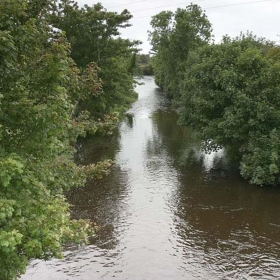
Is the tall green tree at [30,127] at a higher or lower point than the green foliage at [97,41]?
lower

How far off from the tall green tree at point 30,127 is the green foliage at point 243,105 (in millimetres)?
16637

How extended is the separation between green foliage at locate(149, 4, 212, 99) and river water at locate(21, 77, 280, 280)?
1038 inches

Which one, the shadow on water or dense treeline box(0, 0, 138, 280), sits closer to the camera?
dense treeline box(0, 0, 138, 280)

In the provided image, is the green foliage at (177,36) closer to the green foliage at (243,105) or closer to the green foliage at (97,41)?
the green foliage at (97,41)

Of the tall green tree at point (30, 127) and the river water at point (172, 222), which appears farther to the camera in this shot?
the river water at point (172, 222)

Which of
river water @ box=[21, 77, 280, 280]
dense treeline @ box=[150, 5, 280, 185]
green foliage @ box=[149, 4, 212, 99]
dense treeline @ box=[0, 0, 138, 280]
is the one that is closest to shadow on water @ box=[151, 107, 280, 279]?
river water @ box=[21, 77, 280, 280]

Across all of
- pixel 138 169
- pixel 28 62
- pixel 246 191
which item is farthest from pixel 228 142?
pixel 28 62

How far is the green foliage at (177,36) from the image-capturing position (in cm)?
5297

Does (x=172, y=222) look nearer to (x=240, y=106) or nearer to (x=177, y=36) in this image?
(x=240, y=106)

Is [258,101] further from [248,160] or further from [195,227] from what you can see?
[195,227]

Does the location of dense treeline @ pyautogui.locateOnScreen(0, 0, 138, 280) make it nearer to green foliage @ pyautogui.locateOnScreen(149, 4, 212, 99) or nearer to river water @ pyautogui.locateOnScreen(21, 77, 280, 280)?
river water @ pyautogui.locateOnScreen(21, 77, 280, 280)

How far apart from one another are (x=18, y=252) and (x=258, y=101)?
1903cm

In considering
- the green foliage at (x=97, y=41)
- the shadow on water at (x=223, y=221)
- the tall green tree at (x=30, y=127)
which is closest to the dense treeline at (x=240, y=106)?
the shadow on water at (x=223, y=221)

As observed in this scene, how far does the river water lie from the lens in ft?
46.9
